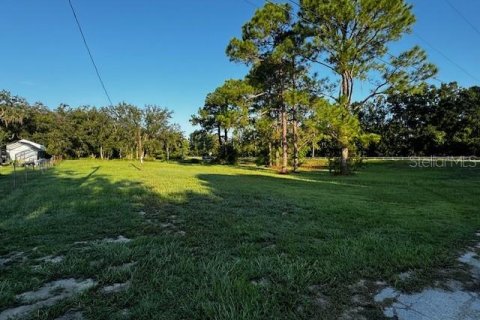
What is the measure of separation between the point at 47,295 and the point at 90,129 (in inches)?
2195

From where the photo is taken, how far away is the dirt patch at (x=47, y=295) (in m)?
2.65

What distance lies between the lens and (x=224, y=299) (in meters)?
2.79

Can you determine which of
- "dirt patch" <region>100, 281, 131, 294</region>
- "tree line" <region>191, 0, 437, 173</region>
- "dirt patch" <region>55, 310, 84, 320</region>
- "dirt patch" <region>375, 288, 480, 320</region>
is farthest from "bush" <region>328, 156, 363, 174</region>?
"dirt patch" <region>55, 310, 84, 320</region>

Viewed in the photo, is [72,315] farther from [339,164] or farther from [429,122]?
[429,122]

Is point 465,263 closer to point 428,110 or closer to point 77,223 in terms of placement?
point 77,223

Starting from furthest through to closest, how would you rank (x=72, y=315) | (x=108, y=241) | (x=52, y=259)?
(x=108, y=241) → (x=52, y=259) → (x=72, y=315)

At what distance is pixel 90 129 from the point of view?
5397 centimetres

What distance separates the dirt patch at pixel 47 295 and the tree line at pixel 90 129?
45.0 m

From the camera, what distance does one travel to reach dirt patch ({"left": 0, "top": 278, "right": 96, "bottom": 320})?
2.65 meters

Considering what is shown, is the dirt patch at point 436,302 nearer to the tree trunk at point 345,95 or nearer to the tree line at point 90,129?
the tree trunk at point 345,95

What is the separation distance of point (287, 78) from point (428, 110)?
36848 millimetres

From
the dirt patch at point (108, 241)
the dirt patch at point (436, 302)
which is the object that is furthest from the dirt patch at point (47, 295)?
the dirt patch at point (436, 302)

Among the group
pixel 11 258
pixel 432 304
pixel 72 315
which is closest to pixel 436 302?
pixel 432 304

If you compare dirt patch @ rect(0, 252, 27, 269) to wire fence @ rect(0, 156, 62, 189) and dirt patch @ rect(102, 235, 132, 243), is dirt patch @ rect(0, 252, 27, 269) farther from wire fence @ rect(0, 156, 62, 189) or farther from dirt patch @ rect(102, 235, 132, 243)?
wire fence @ rect(0, 156, 62, 189)
